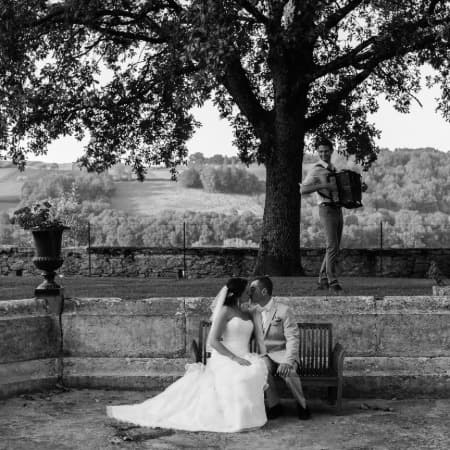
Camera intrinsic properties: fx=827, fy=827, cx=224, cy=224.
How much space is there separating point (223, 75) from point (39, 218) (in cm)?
817

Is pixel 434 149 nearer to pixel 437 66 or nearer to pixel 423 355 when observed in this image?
pixel 437 66

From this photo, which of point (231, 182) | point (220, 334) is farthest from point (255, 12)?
point (231, 182)

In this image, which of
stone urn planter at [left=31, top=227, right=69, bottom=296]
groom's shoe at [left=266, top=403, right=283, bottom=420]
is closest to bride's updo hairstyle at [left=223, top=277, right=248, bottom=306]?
groom's shoe at [left=266, top=403, right=283, bottom=420]

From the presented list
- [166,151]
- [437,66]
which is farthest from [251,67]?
[437,66]

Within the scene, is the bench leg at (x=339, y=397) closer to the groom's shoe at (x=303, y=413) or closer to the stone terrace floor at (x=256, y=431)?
the stone terrace floor at (x=256, y=431)

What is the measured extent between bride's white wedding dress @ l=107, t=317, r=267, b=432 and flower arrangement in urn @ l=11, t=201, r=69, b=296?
2.26m

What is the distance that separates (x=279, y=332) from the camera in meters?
7.80

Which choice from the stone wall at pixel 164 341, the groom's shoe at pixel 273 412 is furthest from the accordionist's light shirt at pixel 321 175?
the groom's shoe at pixel 273 412

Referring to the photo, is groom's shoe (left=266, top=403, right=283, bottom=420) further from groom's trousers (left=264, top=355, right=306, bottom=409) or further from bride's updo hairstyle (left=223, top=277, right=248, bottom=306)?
bride's updo hairstyle (left=223, top=277, right=248, bottom=306)

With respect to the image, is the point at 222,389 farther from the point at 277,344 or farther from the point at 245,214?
the point at 245,214

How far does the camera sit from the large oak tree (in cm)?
1652

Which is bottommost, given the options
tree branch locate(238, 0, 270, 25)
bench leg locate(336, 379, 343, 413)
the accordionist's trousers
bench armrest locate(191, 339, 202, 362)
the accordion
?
bench leg locate(336, 379, 343, 413)

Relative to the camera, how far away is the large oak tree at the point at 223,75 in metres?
16.5

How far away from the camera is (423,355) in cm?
871
